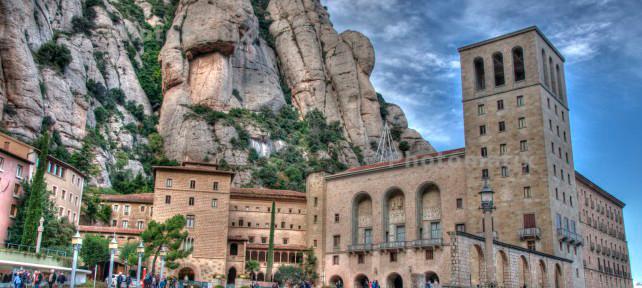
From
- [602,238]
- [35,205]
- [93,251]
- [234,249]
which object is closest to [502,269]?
[602,238]

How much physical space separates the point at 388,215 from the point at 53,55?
1660 inches

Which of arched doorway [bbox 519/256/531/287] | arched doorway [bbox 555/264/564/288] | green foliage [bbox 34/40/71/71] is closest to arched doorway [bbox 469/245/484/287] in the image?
arched doorway [bbox 519/256/531/287]

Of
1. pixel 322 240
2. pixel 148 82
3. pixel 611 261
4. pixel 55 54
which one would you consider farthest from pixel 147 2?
pixel 611 261

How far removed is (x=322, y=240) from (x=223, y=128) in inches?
1158

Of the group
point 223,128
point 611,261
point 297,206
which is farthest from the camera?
point 223,128

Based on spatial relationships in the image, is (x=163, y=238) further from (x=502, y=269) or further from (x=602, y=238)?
(x=602, y=238)

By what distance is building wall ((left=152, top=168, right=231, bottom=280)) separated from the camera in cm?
5472

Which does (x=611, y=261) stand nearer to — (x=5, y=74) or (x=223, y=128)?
(x=223, y=128)

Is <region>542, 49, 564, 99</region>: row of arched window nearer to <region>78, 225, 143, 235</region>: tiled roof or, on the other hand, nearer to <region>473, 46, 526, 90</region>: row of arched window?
<region>473, 46, 526, 90</region>: row of arched window

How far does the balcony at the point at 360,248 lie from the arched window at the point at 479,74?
18.0 metres

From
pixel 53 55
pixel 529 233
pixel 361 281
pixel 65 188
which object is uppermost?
pixel 53 55

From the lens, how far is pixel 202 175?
5725cm

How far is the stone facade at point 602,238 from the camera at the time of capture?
5586cm

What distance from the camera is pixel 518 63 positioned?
5622 centimetres
